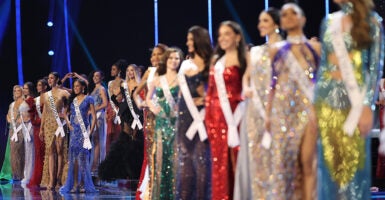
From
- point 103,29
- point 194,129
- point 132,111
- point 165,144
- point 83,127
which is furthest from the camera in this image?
point 103,29

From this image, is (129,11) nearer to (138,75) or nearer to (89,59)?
(89,59)

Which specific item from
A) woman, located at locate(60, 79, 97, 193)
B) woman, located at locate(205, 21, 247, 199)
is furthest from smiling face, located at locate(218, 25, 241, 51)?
woman, located at locate(60, 79, 97, 193)

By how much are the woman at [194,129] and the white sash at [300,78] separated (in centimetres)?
117

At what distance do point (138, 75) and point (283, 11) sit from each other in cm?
502

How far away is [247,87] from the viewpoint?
18.9 feet

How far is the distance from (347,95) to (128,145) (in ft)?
17.7

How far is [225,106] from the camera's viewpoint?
6.14 meters

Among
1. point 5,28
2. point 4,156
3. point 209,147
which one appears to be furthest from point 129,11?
point 209,147

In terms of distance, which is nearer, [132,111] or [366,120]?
[366,120]

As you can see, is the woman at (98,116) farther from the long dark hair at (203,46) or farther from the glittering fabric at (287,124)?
the glittering fabric at (287,124)

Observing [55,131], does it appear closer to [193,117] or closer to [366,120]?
[193,117]

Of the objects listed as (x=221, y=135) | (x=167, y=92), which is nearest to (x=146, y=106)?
(x=167, y=92)

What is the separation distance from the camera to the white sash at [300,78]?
17.6 feet

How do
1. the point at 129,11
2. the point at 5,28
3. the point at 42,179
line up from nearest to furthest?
the point at 42,179 → the point at 129,11 → the point at 5,28
